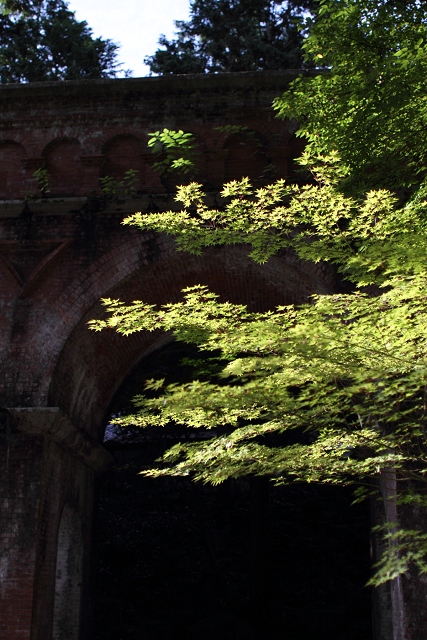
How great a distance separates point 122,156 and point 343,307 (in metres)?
5.76

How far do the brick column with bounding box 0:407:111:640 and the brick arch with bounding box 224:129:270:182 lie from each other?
4.69 m

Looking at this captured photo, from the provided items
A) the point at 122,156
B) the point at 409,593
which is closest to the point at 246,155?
the point at 122,156

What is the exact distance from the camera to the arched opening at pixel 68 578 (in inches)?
386

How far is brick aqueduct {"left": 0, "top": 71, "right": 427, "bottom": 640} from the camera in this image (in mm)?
8797

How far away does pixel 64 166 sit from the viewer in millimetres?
9672

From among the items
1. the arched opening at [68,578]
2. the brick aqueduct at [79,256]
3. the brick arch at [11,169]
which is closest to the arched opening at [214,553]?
the arched opening at [68,578]

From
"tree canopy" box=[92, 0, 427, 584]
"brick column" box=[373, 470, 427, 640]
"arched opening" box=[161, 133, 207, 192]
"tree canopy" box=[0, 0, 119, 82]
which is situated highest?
"tree canopy" box=[0, 0, 119, 82]

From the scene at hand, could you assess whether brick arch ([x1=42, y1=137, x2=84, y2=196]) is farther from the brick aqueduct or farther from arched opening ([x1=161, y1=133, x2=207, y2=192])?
arched opening ([x1=161, y1=133, x2=207, y2=192])

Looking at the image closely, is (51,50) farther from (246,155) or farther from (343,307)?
(343,307)

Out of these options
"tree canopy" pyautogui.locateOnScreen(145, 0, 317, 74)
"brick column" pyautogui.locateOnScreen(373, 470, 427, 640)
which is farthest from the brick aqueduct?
"tree canopy" pyautogui.locateOnScreen(145, 0, 317, 74)

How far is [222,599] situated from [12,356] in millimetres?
7759

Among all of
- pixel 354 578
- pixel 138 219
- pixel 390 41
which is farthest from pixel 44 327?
pixel 354 578

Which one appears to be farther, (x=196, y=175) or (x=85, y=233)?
(x=196, y=175)

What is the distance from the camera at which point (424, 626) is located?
279 inches
